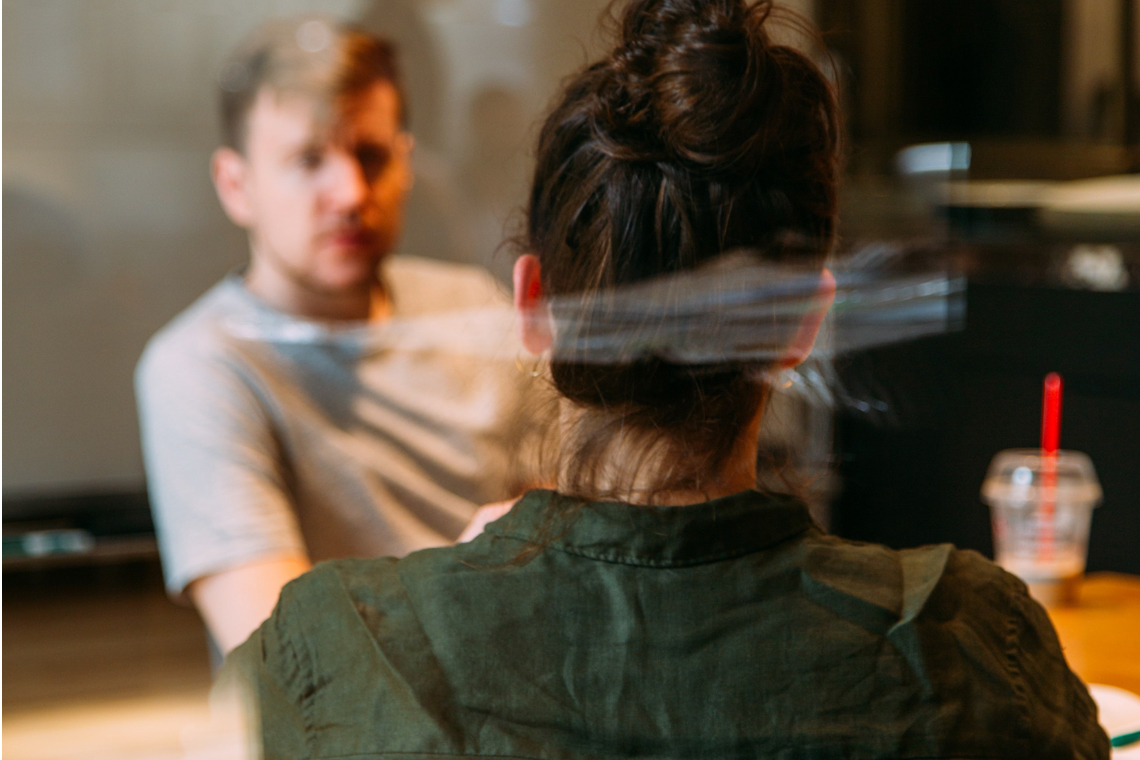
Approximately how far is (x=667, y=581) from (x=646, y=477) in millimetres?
57

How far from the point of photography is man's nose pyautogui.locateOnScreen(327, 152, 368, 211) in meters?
1.03

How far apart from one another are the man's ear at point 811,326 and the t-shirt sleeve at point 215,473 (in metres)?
0.46

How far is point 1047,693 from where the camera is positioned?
536mm

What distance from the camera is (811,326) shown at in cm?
62

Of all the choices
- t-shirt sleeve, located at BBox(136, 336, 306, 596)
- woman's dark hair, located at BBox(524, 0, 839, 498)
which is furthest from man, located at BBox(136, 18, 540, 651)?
woman's dark hair, located at BBox(524, 0, 839, 498)

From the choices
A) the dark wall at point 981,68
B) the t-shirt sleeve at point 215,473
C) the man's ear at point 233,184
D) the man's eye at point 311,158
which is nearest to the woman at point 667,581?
the t-shirt sleeve at point 215,473

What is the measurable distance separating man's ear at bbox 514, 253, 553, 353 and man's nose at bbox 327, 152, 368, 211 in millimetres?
476

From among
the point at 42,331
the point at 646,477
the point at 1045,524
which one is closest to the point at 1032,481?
the point at 1045,524

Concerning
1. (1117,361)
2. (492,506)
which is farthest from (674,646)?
(1117,361)

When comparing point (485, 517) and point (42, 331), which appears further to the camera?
point (42, 331)

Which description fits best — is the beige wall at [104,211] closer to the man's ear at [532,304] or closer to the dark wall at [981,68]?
the man's ear at [532,304]

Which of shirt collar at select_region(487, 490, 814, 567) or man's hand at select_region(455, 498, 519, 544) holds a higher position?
shirt collar at select_region(487, 490, 814, 567)

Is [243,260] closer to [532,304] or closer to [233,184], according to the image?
[233,184]

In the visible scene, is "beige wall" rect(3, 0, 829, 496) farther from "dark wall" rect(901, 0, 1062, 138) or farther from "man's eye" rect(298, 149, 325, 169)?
"dark wall" rect(901, 0, 1062, 138)
